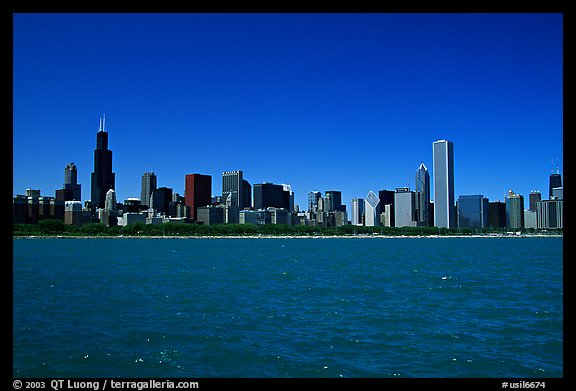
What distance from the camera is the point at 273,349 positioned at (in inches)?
626

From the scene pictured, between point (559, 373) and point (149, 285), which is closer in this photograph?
point (559, 373)
